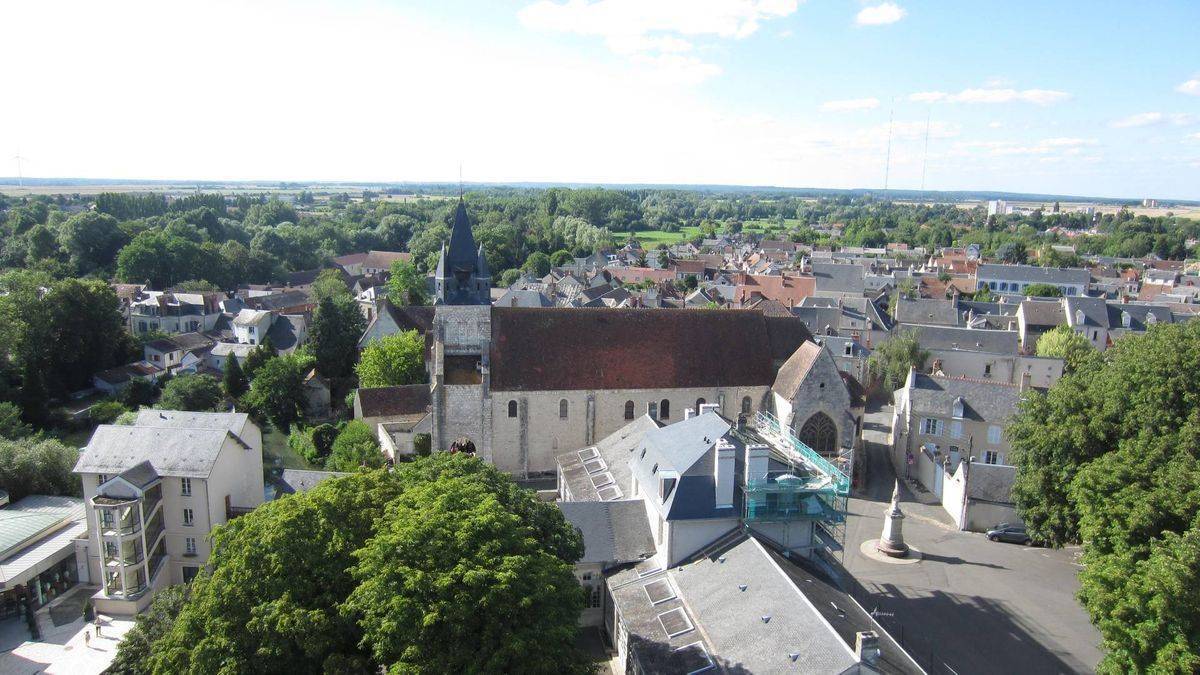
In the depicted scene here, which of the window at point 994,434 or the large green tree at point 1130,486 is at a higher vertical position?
the large green tree at point 1130,486

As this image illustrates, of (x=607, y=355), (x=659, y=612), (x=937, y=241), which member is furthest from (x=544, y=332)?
(x=937, y=241)

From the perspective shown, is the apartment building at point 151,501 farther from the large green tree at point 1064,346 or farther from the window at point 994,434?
A: the large green tree at point 1064,346

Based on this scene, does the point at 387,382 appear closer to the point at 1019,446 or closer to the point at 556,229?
the point at 1019,446

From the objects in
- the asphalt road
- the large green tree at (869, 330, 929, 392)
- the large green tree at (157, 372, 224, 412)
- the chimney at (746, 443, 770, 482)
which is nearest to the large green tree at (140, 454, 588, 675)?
the chimney at (746, 443, 770, 482)

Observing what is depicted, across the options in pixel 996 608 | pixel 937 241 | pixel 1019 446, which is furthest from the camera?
pixel 937 241

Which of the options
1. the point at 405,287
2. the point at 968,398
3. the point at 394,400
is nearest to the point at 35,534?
the point at 394,400

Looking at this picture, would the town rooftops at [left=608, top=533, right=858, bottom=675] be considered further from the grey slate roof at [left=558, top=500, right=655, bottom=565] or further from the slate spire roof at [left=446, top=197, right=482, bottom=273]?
the slate spire roof at [left=446, top=197, right=482, bottom=273]

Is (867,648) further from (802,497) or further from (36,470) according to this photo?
(36,470)

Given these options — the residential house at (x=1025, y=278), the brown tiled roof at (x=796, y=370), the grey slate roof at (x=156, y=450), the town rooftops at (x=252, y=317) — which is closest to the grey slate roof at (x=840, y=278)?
the residential house at (x=1025, y=278)
